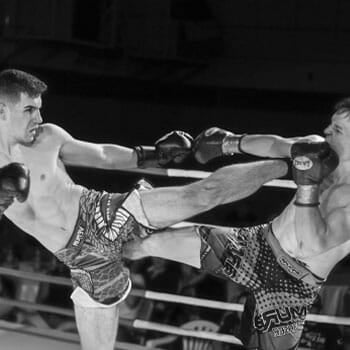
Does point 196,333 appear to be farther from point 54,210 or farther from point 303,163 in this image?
point 303,163

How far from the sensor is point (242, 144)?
1.76 metres

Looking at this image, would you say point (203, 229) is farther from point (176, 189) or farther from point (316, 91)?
point (316, 91)

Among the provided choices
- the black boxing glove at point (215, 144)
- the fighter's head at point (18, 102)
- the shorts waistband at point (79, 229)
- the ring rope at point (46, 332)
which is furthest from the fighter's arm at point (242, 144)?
the ring rope at point (46, 332)

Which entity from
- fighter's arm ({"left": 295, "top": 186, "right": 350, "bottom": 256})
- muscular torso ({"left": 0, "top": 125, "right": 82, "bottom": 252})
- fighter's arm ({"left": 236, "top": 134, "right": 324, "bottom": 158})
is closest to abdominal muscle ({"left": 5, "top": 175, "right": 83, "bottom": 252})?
muscular torso ({"left": 0, "top": 125, "right": 82, "bottom": 252})

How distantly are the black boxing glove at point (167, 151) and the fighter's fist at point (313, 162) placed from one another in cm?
35

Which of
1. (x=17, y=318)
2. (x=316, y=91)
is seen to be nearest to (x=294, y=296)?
(x=17, y=318)

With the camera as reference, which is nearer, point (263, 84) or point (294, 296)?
point (294, 296)

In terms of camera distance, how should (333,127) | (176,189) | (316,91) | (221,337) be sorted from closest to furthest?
(333,127) → (176,189) → (221,337) → (316,91)

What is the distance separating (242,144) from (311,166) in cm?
22

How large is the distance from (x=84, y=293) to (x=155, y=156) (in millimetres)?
413

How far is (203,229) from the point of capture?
74.3 inches

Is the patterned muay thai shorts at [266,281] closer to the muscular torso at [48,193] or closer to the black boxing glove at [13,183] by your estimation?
the muscular torso at [48,193]

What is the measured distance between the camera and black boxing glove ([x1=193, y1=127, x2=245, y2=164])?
178 centimetres

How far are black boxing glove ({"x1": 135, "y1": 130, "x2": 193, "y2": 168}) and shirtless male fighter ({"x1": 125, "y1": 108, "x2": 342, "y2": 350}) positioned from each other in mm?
56
